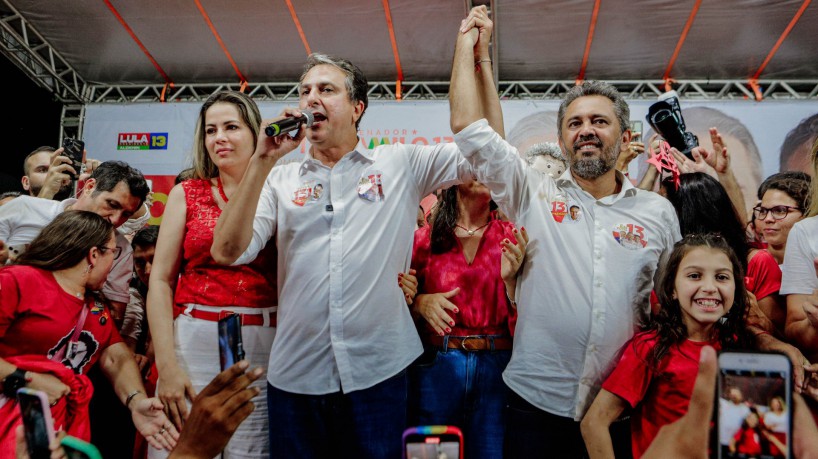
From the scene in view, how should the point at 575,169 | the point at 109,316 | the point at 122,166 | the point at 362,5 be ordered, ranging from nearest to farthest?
the point at 575,169
the point at 109,316
the point at 122,166
the point at 362,5

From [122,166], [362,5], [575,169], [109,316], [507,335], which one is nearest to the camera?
[575,169]

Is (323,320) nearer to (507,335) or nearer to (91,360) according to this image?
(507,335)

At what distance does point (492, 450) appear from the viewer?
6.26ft

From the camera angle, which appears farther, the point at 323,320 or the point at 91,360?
the point at 91,360

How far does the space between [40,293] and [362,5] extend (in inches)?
169

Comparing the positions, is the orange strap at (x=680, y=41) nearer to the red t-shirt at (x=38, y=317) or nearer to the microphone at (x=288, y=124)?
the microphone at (x=288, y=124)

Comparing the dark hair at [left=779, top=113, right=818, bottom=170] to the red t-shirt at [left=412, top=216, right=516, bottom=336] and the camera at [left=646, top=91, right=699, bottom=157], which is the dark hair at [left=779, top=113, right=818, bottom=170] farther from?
the red t-shirt at [left=412, top=216, right=516, bottom=336]

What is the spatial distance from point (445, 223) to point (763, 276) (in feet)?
4.20

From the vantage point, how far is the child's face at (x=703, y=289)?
4.74ft

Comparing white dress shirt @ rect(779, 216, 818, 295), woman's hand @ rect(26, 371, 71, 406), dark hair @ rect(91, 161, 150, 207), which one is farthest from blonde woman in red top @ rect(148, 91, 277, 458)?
white dress shirt @ rect(779, 216, 818, 295)

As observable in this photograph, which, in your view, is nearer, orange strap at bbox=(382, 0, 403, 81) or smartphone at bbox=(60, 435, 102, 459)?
smartphone at bbox=(60, 435, 102, 459)

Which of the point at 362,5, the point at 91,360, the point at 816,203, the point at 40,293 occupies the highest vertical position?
the point at 362,5

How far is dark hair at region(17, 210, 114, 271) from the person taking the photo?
6.64 feet

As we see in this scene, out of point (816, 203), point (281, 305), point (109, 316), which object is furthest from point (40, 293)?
point (816, 203)
